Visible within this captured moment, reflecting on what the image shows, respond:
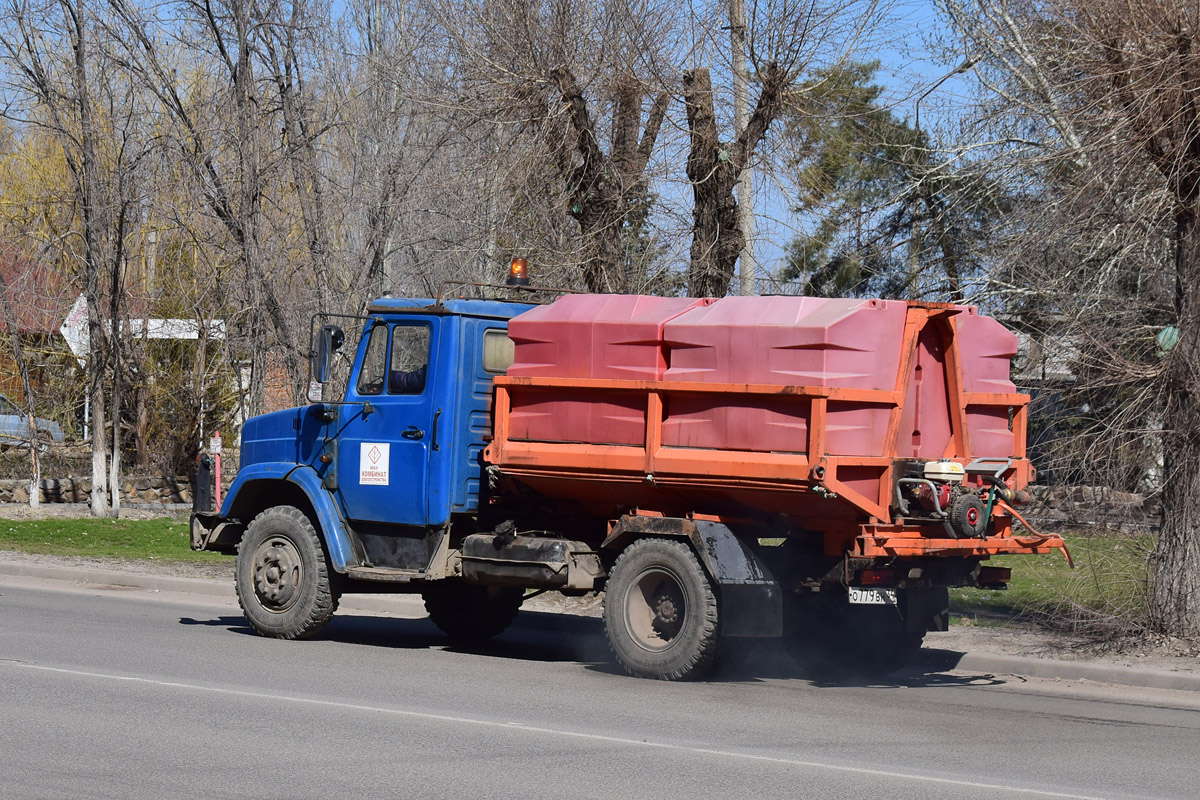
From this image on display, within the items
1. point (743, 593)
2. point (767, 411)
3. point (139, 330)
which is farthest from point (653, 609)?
point (139, 330)

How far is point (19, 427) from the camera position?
31.2 m

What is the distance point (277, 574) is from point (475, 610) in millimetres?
1793

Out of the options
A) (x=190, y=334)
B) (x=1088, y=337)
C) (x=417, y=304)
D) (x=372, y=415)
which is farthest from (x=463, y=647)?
(x=190, y=334)

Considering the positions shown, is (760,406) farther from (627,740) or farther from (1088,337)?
(1088,337)

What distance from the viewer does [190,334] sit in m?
30.2

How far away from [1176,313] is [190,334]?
2276 centimetres

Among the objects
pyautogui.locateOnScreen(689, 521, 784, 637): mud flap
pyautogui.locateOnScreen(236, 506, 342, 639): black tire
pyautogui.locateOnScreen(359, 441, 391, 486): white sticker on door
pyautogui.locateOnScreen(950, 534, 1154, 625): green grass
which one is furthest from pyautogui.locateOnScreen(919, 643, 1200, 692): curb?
pyautogui.locateOnScreen(236, 506, 342, 639): black tire

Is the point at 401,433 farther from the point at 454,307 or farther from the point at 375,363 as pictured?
the point at 454,307

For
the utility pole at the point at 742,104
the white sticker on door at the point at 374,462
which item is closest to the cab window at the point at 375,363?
the white sticker on door at the point at 374,462

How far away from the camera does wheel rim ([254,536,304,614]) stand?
11820 millimetres

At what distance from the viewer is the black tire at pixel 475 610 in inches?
496

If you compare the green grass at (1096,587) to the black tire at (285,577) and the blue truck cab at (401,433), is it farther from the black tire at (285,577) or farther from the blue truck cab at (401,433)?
the black tire at (285,577)

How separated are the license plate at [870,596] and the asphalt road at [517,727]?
25.7 inches

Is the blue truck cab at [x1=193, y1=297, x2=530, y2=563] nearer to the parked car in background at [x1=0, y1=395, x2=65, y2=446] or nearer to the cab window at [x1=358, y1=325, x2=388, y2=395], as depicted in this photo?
the cab window at [x1=358, y1=325, x2=388, y2=395]
